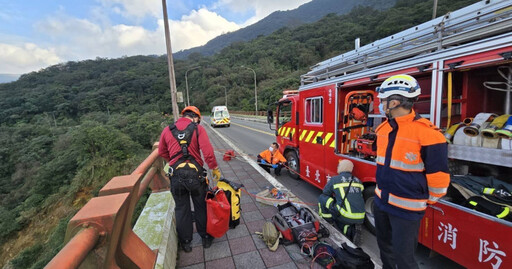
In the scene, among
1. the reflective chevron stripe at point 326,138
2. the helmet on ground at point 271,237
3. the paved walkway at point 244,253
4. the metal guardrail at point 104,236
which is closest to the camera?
the metal guardrail at point 104,236

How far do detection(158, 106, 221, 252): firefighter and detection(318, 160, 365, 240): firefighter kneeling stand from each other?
1.79 metres

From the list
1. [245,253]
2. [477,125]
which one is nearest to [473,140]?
[477,125]

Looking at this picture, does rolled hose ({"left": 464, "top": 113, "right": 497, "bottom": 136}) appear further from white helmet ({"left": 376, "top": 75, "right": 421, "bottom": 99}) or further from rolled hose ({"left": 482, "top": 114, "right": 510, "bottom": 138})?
white helmet ({"left": 376, "top": 75, "right": 421, "bottom": 99})

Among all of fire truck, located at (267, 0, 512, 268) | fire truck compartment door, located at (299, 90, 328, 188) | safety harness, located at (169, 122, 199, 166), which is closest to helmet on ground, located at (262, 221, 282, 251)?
safety harness, located at (169, 122, 199, 166)

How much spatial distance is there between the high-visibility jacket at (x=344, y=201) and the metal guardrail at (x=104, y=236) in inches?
98.9

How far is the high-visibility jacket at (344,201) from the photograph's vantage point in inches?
130

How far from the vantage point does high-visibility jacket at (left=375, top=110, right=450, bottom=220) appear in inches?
73.9

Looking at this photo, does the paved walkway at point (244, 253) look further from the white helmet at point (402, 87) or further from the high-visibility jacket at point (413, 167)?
the white helmet at point (402, 87)

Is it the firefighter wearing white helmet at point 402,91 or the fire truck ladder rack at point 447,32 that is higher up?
the fire truck ladder rack at point 447,32

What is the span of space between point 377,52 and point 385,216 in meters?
2.87

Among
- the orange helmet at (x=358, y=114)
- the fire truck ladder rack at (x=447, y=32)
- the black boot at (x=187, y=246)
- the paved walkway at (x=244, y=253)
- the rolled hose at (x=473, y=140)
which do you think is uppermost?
the fire truck ladder rack at (x=447, y=32)

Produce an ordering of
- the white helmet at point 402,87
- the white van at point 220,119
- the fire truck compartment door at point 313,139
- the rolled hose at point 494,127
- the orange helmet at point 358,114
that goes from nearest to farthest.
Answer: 1. the white helmet at point 402,87
2. the rolled hose at point 494,127
3. the orange helmet at point 358,114
4. the fire truck compartment door at point 313,139
5. the white van at point 220,119

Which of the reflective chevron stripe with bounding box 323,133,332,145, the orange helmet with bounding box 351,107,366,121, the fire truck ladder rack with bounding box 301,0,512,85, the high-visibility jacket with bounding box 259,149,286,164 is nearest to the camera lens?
the fire truck ladder rack with bounding box 301,0,512,85

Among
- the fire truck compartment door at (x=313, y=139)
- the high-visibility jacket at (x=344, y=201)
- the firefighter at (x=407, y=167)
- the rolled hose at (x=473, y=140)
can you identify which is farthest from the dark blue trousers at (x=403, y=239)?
the fire truck compartment door at (x=313, y=139)
